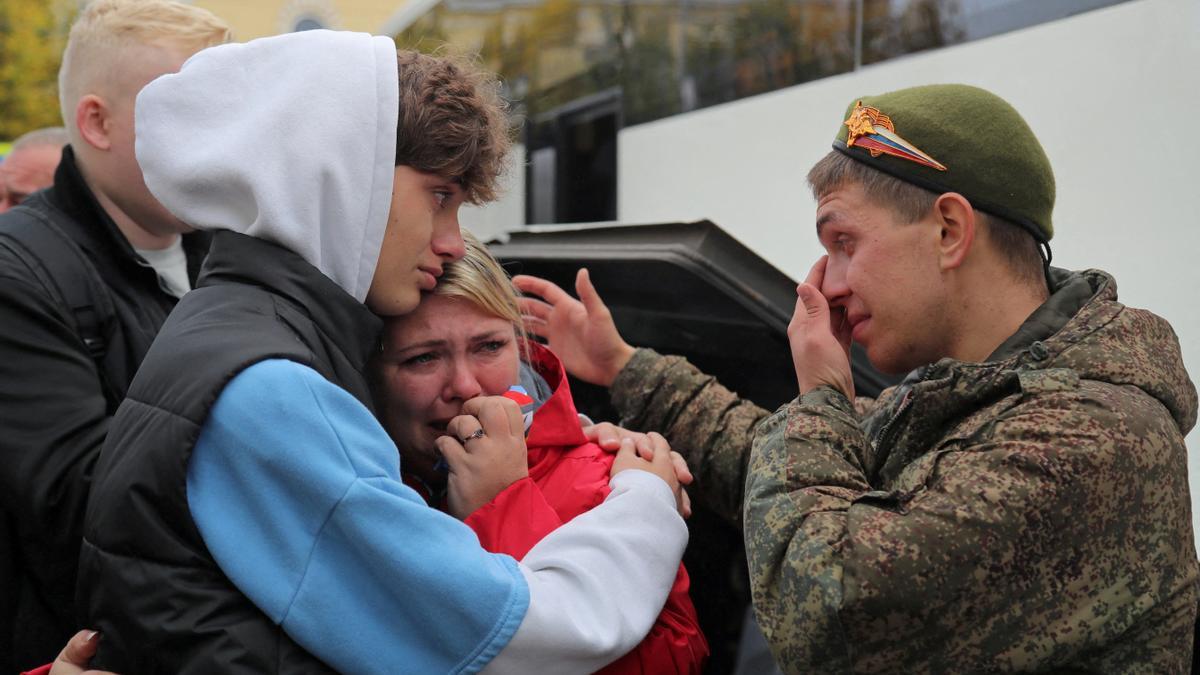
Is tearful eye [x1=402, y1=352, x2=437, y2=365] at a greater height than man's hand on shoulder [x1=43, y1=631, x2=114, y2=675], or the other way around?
tearful eye [x1=402, y1=352, x2=437, y2=365]

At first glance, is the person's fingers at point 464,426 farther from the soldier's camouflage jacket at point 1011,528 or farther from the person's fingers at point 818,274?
the person's fingers at point 818,274

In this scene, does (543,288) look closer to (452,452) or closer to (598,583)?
(452,452)

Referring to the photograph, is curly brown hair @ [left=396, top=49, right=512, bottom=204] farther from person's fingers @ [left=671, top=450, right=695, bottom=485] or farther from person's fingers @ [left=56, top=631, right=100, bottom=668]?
person's fingers @ [left=56, top=631, right=100, bottom=668]

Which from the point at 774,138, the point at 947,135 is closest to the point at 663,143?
the point at 774,138

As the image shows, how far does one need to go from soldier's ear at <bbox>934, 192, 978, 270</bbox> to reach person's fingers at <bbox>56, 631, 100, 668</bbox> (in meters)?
1.48

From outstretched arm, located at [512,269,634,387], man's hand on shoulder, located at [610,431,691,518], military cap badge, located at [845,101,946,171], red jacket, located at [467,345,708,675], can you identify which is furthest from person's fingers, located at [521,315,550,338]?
military cap badge, located at [845,101,946,171]

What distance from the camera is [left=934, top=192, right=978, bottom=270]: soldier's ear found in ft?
6.40

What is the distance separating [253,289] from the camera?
1709 millimetres

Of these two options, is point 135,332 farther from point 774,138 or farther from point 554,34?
point 554,34

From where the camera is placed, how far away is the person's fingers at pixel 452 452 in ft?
6.45

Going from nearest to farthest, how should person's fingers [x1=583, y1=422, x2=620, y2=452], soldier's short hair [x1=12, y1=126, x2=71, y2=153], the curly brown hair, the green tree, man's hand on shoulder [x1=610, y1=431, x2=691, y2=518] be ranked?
the curly brown hair
man's hand on shoulder [x1=610, y1=431, x2=691, y2=518]
person's fingers [x1=583, y1=422, x2=620, y2=452]
soldier's short hair [x1=12, y1=126, x2=71, y2=153]
the green tree

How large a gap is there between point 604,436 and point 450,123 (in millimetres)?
710

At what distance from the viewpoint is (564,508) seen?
2.05m

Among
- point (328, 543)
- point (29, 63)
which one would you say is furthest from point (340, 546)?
point (29, 63)
